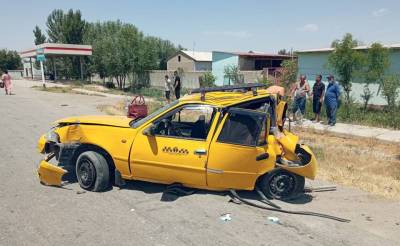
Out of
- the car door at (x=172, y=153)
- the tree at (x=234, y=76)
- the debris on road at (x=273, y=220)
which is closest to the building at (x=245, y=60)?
the tree at (x=234, y=76)

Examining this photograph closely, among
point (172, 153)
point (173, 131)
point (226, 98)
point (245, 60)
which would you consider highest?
point (245, 60)

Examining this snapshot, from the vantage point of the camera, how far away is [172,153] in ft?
16.6

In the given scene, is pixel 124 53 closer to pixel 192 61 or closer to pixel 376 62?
pixel 192 61

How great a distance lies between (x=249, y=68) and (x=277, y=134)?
32.6 meters

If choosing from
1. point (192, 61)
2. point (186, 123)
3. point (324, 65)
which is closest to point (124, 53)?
point (192, 61)

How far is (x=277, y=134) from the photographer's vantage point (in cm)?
523

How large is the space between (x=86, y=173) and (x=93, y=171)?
0.51 ft

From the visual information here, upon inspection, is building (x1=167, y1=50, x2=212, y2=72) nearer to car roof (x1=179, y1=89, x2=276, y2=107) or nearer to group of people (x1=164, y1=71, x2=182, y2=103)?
group of people (x1=164, y1=71, x2=182, y2=103)

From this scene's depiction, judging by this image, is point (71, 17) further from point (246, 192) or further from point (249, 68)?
point (246, 192)

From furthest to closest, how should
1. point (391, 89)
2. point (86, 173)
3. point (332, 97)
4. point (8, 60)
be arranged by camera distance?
point (8, 60) < point (391, 89) < point (332, 97) < point (86, 173)

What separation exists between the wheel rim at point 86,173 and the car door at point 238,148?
6.20 ft

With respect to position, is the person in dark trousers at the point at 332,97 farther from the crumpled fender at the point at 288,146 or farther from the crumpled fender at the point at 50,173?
the crumpled fender at the point at 50,173

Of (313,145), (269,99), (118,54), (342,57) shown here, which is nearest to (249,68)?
(118,54)

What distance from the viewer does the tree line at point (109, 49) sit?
34094 mm
